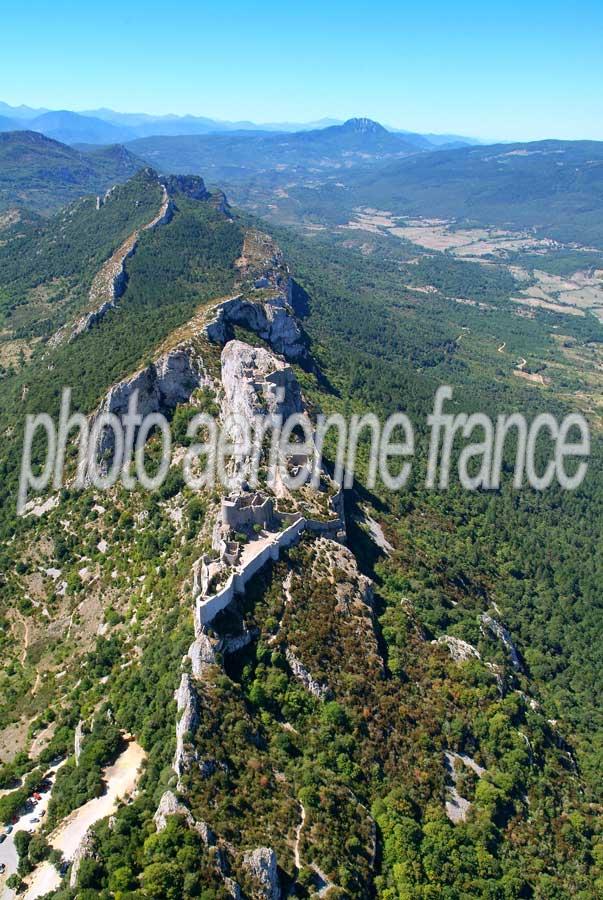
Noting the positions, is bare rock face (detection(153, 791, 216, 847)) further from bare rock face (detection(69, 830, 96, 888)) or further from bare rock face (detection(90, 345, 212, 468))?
bare rock face (detection(90, 345, 212, 468))

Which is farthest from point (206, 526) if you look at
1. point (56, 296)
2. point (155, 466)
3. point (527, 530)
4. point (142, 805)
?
point (56, 296)

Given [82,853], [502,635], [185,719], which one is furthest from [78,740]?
[502,635]

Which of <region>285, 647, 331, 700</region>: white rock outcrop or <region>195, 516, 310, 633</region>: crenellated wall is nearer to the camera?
<region>195, 516, 310, 633</region>: crenellated wall

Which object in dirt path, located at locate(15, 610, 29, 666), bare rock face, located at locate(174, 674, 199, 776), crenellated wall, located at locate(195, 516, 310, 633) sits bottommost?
dirt path, located at locate(15, 610, 29, 666)

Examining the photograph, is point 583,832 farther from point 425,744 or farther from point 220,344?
point 220,344

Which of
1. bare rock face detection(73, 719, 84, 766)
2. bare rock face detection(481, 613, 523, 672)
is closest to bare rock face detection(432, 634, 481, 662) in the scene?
bare rock face detection(481, 613, 523, 672)

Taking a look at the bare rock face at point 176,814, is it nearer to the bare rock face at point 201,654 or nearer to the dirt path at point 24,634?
the bare rock face at point 201,654
